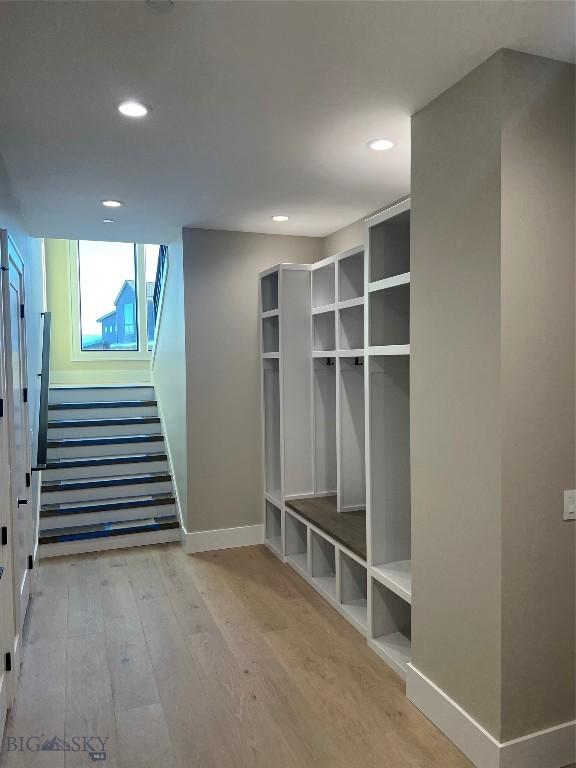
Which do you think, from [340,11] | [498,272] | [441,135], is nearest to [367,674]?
[498,272]

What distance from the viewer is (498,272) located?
1925mm

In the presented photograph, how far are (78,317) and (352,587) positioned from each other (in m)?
5.35

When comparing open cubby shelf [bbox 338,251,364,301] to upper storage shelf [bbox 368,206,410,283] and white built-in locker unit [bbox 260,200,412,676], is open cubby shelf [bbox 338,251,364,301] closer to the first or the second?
white built-in locker unit [bbox 260,200,412,676]

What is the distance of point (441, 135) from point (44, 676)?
10.0ft

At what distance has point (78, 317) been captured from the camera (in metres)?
7.17

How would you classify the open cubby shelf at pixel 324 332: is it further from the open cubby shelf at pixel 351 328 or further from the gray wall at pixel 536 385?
the gray wall at pixel 536 385

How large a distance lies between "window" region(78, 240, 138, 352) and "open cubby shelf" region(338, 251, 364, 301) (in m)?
4.52

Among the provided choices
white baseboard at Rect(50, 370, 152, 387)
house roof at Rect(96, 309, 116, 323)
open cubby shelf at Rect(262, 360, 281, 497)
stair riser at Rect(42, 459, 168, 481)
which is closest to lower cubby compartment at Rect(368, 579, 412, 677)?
open cubby shelf at Rect(262, 360, 281, 497)

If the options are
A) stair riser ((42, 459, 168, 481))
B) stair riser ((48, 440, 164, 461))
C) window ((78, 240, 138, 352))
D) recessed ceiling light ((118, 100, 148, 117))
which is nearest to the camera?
recessed ceiling light ((118, 100, 148, 117))

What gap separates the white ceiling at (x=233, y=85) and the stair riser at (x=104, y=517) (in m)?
2.59

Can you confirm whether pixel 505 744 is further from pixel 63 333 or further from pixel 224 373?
pixel 63 333

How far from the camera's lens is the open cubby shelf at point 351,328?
12.0 feet

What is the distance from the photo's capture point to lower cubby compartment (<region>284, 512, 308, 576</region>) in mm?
4133

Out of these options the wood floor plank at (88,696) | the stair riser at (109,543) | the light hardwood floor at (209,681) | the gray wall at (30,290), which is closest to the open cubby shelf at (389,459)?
the light hardwood floor at (209,681)
